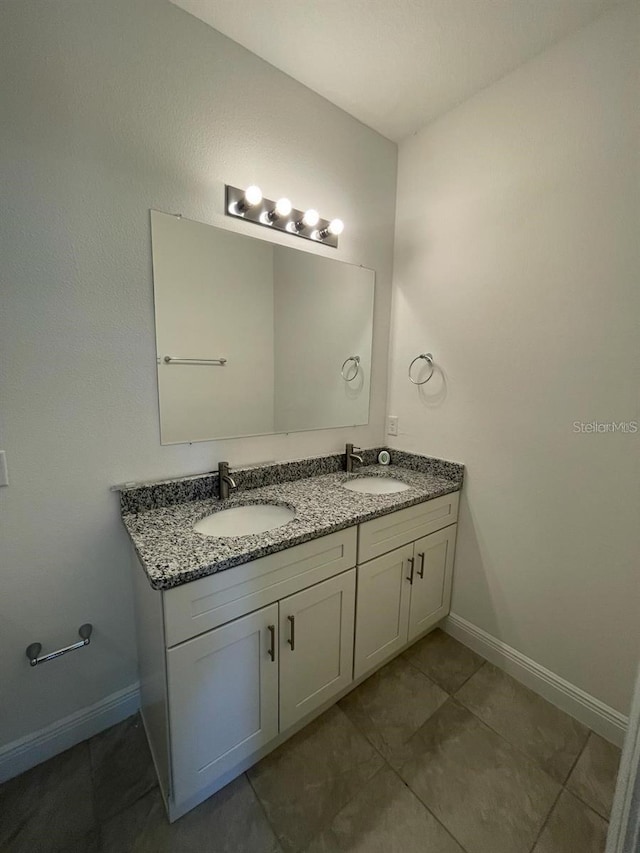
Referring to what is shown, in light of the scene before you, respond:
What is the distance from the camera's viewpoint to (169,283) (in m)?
1.34

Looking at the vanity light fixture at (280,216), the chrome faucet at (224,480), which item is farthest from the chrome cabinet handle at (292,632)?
the vanity light fixture at (280,216)

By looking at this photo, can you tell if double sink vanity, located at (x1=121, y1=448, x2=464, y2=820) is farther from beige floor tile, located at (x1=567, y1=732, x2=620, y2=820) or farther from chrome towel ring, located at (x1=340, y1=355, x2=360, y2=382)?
beige floor tile, located at (x1=567, y1=732, x2=620, y2=820)

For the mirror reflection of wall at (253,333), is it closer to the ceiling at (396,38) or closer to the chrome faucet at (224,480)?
the chrome faucet at (224,480)

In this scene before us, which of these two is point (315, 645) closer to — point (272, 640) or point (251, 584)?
point (272, 640)

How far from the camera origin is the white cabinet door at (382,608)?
1459mm

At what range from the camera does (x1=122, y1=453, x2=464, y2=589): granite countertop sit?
101 cm

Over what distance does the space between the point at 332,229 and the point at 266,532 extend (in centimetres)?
141

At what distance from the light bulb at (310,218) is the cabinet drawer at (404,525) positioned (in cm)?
135

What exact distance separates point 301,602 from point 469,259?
1.67 meters

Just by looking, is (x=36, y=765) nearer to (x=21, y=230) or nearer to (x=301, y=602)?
(x=301, y=602)

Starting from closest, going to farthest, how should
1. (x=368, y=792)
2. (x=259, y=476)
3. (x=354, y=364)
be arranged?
(x=368, y=792) → (x=259, y=476) → (x=354, y=364)

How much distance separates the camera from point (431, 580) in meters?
1.76

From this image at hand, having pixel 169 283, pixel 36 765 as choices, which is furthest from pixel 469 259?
pixel 36 765

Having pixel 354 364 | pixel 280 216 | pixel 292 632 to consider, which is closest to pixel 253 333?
pixel 280 216
